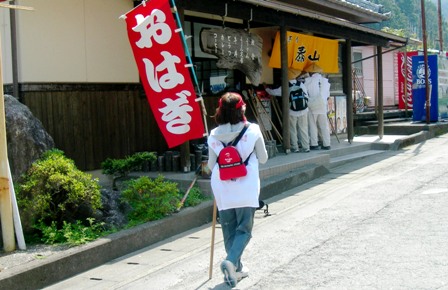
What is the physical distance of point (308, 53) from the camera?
49.3 ft

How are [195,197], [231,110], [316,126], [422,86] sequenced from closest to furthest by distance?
[231,110] < [195,197] < [316,126] < [422,86]

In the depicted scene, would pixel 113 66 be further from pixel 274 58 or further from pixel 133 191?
pixel 274 58

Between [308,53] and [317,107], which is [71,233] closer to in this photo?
[317,107]

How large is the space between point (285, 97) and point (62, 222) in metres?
7.52

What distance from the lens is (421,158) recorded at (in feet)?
48.9

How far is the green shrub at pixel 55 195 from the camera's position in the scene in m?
7.22

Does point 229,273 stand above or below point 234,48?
below

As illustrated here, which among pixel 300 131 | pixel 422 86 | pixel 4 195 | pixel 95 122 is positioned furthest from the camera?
pixel 422 86

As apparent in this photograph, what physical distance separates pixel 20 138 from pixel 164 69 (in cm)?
238

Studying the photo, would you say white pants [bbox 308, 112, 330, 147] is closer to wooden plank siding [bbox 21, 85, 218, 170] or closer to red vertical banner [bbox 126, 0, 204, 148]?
wooden plank siding [bbox 21, 85, 218, 170]

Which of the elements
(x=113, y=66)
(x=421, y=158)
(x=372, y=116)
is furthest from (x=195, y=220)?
(x=372, y=116)

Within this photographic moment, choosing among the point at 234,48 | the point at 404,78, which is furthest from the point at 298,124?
the point at 404,78

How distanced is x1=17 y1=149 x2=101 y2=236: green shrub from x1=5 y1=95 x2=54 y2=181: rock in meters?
0.20

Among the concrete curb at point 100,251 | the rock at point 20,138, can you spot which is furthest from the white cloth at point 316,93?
the rock at point 20,138
